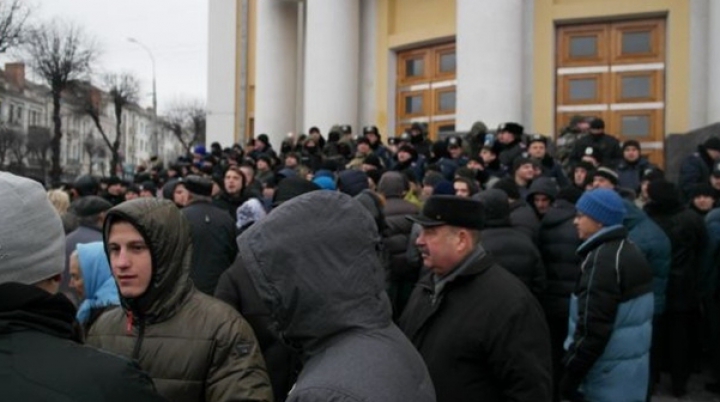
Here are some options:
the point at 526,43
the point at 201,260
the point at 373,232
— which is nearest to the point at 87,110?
the point at 526,43

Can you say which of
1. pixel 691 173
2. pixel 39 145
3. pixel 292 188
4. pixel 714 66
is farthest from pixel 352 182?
pixel 39 145

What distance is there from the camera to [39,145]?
6819cm

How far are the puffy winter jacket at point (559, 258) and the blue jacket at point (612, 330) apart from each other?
1682mm

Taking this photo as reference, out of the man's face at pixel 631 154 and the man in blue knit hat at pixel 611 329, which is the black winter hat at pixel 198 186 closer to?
the man in blue knit hat at pixel 611 329

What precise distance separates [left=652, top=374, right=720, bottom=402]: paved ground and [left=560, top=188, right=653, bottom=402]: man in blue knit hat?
282cm

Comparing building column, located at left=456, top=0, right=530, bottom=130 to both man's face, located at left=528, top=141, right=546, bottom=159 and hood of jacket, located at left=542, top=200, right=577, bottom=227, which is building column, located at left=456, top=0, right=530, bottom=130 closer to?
man's face, located at left=528, top=141, right=546, bottom=159

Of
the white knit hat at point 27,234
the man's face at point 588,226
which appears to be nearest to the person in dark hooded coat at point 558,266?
the man's face at point 588,226

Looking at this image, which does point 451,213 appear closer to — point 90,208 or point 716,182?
point 90,208

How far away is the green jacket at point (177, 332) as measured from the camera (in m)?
3.32

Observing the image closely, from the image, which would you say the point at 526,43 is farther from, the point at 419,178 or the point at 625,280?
the point at 625,280

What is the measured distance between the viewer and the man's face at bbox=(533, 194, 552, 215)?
26.5 feet

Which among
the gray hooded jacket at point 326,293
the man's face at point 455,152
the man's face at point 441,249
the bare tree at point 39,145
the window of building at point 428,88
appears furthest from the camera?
the bare tree at point 39,145

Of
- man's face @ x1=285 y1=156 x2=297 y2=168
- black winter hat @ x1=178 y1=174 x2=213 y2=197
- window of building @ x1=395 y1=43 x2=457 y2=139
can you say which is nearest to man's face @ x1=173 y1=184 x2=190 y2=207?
black winter hat @ x1=178 y1=174 x2=213 y2=197

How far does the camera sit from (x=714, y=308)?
823cm
